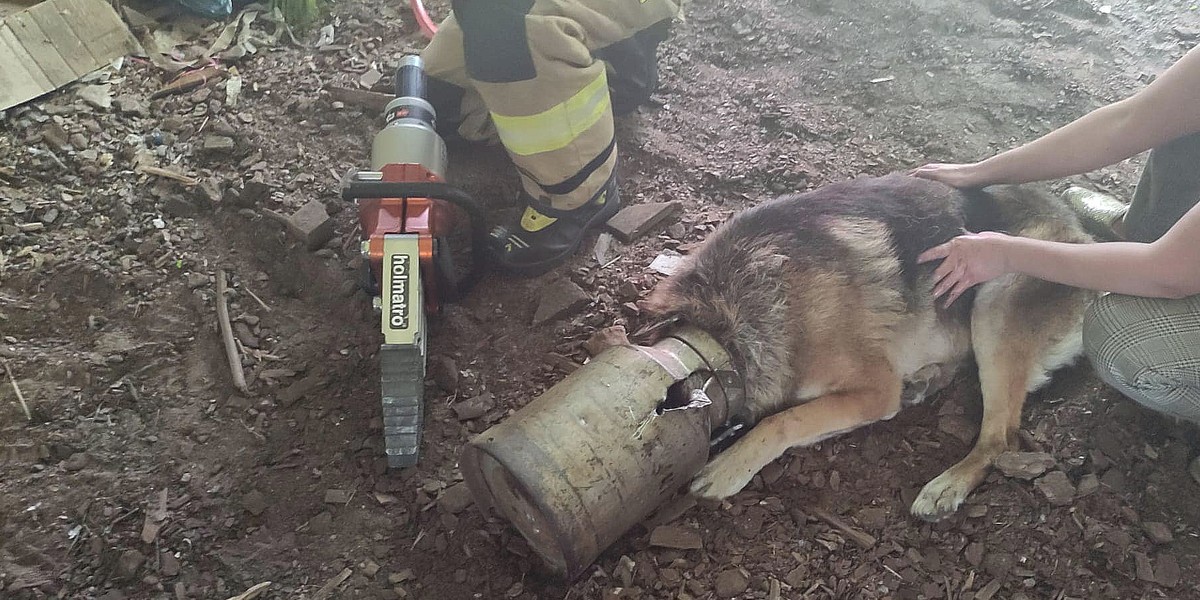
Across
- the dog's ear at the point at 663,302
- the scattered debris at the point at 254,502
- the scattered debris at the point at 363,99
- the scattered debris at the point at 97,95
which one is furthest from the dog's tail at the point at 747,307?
the scattered debris at the point at 97,95

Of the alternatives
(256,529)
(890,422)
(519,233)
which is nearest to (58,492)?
(256,529)

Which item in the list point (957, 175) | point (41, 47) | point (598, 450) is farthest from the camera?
point (41, 47)

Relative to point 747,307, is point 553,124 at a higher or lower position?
higher

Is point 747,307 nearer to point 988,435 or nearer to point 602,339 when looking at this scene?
point 602,339

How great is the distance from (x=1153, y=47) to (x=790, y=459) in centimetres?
331

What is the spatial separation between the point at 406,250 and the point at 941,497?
186 centimetres

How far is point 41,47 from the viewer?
12.2ft

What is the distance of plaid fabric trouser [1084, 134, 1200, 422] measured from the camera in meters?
2.25

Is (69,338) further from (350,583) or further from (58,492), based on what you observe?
(350,583)

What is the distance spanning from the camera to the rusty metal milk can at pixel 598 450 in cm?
203

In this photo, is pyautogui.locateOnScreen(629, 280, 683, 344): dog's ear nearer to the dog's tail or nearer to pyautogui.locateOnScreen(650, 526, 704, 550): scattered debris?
the dog's tail

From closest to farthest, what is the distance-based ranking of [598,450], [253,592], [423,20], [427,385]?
[598,450] < [253,592] < [427,385] < [423,20]

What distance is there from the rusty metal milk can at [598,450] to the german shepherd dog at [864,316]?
25 cm

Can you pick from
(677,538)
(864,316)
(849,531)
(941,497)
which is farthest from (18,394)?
(941,497)
